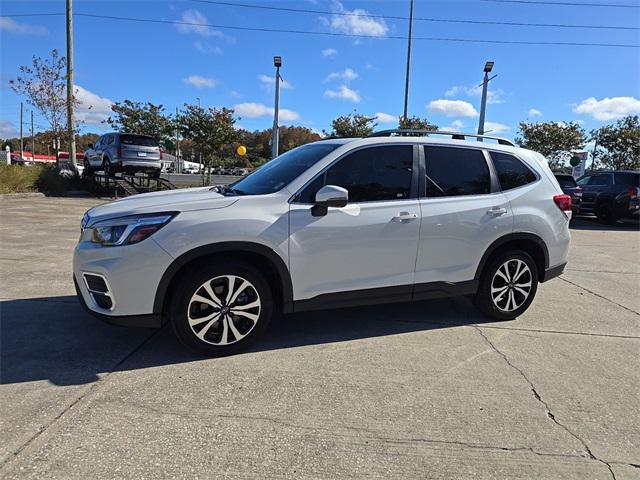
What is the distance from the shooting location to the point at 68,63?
19.7 m

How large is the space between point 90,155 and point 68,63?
3.95 metres

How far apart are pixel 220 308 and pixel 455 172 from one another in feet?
8.52

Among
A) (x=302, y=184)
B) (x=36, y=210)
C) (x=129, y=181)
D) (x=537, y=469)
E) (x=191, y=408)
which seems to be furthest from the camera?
(x=129, y=181)

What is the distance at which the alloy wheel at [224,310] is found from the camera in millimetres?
3633

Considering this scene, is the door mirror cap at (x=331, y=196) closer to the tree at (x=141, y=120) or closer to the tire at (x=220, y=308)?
the tire at (x=220, y=308)

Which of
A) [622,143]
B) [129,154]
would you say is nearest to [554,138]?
[622,143]

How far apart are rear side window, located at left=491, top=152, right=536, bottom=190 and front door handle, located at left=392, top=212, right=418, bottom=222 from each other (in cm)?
120

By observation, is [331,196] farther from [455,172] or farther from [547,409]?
[547,409]

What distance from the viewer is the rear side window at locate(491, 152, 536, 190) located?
4.78m

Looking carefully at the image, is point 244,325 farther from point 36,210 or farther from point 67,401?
point 36,210

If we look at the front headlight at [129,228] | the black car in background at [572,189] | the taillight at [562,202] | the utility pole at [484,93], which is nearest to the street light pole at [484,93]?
the utility pole at [484,93]

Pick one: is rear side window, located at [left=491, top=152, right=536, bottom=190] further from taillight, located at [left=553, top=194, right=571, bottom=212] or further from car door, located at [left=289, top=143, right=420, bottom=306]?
car door, located at [left=289, top=143, right=420, bottom=306]

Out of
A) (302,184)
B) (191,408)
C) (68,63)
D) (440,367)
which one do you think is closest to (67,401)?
(191,408)

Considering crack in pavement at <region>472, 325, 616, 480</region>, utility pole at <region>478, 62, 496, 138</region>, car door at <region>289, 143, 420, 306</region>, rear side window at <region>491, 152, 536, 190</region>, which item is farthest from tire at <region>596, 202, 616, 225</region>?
car door at <region>289, 143, 420, 306</region>
